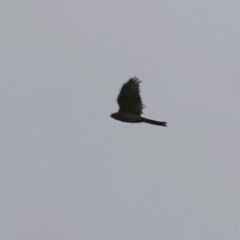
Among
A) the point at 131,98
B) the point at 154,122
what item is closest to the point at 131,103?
the point at 131,98

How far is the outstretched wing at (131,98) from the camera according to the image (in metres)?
8.37

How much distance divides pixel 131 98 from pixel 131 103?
178 mm

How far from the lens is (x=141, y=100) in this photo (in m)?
8.60

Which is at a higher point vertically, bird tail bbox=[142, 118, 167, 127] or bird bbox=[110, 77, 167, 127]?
bird bbox=[110, 77, 167, 127]

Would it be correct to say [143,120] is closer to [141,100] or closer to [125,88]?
[141,100]

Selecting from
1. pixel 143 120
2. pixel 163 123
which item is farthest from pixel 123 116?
pixel 163 123

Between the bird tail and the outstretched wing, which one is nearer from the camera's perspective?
the bird tail

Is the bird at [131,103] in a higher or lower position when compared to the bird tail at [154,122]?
higher

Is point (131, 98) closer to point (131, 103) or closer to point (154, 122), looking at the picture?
point (131, 103)

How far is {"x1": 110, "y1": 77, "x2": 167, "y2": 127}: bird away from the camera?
8.38 m

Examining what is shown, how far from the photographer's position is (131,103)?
28.0 ft

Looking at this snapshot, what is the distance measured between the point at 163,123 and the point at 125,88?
1.69 meters

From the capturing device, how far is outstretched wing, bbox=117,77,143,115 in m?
8.37

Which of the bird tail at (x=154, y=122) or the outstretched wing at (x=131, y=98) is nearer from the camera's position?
the bird tail at (x=154, y=122)
